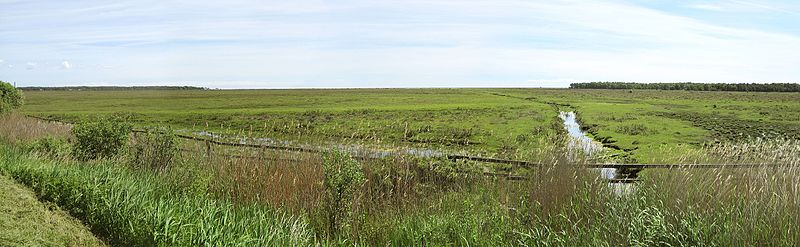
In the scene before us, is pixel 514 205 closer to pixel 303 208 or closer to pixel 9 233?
pixel 303 208

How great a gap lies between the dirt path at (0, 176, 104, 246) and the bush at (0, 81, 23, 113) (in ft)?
69.5

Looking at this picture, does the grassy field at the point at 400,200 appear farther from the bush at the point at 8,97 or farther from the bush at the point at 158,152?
the bush at the point at 8,97

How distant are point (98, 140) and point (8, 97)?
60.5ft

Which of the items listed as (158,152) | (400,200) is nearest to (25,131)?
(158,152)

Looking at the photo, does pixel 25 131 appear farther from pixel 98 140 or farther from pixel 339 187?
pixel 339 187

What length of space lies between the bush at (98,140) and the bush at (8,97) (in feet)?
53.4

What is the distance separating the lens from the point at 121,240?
24.6ft

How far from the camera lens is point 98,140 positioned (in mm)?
12672

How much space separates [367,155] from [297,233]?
13.3ft

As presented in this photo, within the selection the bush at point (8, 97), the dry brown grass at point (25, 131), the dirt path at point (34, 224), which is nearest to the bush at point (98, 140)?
the dirt path at point (34, 224)

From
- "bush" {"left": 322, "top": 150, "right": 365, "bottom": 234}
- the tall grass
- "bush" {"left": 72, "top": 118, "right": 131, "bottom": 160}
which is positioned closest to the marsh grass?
the tall grass

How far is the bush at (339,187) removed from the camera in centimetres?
852

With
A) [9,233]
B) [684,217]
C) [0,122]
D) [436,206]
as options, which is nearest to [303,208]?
[436,206]

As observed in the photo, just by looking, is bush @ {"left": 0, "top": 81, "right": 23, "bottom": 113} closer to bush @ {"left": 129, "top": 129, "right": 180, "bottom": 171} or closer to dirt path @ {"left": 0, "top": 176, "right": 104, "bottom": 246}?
bush @ {"left": 129, "top": 129, "right": 180, "bottom": 171}
